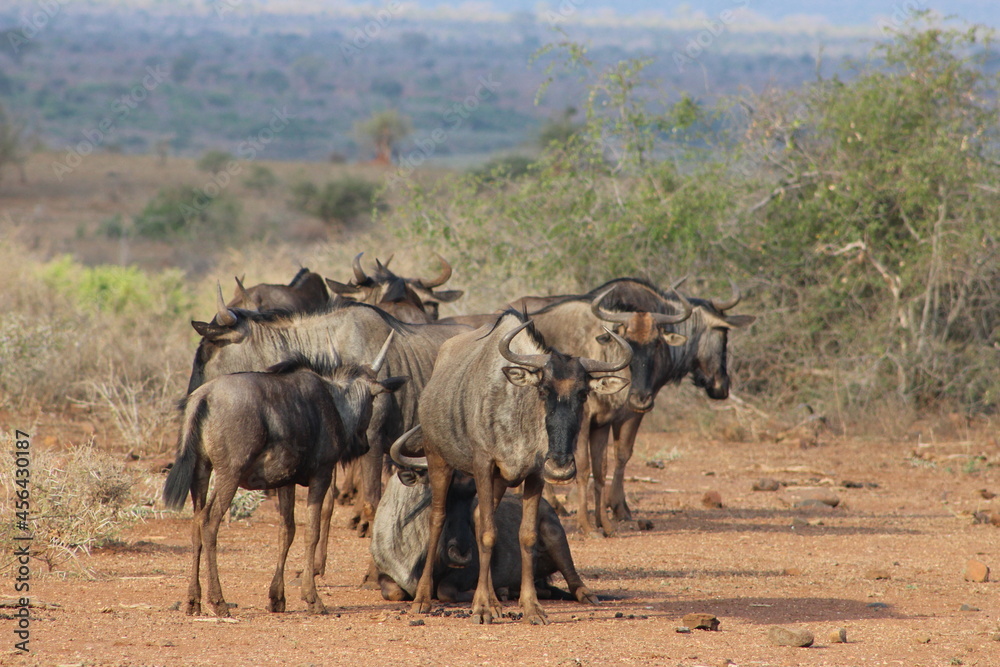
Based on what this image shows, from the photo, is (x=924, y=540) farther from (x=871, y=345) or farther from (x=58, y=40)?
(x=58, y=40)

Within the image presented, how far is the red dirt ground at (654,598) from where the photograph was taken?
6008 mm

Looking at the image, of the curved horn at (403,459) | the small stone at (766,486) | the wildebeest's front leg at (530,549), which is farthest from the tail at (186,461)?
the small stone at (766,486)

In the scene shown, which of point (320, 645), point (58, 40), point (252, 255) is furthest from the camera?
point (58, 40)

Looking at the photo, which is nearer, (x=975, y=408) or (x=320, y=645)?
(x=320, y=645)

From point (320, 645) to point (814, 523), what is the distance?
6.19m

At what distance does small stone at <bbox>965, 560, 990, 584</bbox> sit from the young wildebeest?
14.9ft

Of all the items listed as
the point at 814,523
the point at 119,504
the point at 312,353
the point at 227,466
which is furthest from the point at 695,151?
the point at 227,466

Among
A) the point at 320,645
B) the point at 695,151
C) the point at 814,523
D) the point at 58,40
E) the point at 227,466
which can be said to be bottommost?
the point at 814,523

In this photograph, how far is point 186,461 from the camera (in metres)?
6.60

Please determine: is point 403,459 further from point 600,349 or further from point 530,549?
point 600,349

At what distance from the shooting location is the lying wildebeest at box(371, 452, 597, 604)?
23.9ft

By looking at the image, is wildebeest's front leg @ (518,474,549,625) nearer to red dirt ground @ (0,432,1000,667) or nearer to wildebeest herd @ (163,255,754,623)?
wildebeest herd @ (163,255,754,623)

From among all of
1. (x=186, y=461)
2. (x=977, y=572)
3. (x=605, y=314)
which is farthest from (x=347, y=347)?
(x=977, y=572)

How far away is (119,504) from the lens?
8.99m
